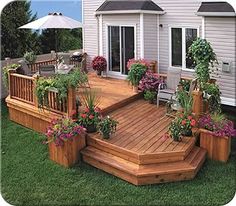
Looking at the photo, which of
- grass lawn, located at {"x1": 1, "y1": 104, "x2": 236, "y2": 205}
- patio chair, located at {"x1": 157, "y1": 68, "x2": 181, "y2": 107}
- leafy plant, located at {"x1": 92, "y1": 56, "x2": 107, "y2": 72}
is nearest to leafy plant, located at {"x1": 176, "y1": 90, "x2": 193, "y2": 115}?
patio chair, located at {"x1": 157, "y1": 68, "x2": 181, "y2": 107}

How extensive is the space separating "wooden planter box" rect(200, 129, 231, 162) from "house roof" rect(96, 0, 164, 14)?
209 inches

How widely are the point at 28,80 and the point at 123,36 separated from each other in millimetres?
4244

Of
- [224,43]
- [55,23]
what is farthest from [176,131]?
[55,23]

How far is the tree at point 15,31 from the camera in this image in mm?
15148

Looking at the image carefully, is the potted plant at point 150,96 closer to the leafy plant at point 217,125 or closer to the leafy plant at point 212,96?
the leafy plant at point 212,96

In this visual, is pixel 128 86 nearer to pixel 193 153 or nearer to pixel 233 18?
pixel 233 18

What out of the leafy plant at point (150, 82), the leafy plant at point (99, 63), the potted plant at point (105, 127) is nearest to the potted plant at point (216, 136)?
the potted plant at point (105, 127)

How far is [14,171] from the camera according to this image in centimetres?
720

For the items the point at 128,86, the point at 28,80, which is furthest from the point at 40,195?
the point at 128,86

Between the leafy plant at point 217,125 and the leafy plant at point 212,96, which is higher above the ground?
the leafy plant at point 212,96

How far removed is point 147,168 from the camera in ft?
21.9

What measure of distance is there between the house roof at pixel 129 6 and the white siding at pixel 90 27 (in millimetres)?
677

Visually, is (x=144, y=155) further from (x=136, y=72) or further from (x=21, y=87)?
(x=21, y=87)

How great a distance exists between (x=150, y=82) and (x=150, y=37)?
7.40 ft
